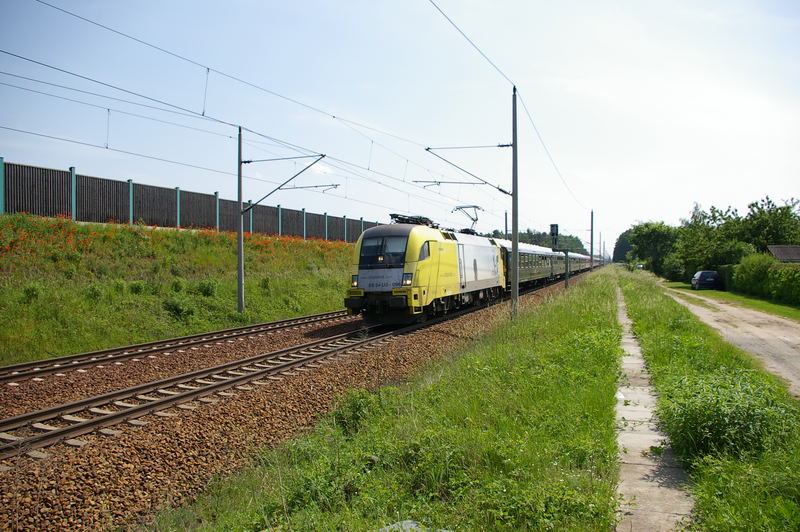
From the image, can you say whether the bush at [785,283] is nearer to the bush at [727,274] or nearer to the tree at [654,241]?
the bush at [727,274]

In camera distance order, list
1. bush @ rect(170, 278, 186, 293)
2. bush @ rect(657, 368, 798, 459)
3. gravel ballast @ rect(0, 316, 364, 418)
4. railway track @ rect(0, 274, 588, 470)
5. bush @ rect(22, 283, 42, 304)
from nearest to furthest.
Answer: bush @ rect(657, 368, 798, 459) < railway track @ rect(0, 274, 588, 470) < gravel ballast @ rect(0, 316, 364, 418) < bush @ rect(22, 283, 42, 304) < bush @ rect(170, 278, 186, 293)

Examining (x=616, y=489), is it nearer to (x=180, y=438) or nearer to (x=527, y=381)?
(x=527, y=381)

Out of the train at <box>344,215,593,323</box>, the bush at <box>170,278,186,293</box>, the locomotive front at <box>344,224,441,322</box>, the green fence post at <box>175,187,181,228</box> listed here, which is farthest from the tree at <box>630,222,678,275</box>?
the bush at <box>170,278,186,293</box>

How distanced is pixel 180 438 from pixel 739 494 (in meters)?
5.70

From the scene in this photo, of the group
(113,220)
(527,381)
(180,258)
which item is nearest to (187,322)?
(180,258)

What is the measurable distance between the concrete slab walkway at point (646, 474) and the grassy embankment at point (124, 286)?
1268 cm

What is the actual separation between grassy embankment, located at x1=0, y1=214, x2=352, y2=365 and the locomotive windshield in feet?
17.1

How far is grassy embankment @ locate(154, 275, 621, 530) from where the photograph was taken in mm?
4016

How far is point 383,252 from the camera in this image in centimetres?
1603

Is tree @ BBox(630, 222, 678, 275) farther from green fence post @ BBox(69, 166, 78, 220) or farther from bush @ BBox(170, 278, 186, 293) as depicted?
green fence post @ BBox(69, 166, 78, 220)

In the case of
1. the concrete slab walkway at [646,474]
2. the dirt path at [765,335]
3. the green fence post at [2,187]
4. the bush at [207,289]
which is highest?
the green fence post at [2,187]

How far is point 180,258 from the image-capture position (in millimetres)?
23250

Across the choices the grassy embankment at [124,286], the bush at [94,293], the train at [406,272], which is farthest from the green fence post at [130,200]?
the train at [406,272]

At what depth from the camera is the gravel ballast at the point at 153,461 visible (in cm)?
482
